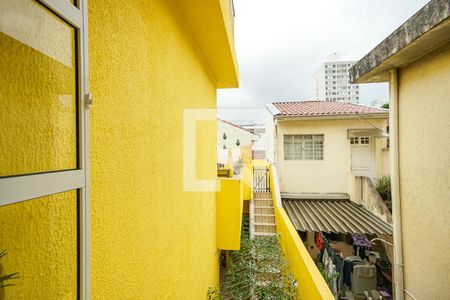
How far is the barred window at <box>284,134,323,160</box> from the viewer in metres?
11.3

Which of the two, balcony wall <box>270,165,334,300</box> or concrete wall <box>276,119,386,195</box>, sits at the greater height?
concrete wall <box>276,119,386,195</box>

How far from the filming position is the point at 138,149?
152 centimetres

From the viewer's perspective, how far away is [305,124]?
11.2m

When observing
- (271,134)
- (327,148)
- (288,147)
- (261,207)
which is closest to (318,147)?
(327,148)

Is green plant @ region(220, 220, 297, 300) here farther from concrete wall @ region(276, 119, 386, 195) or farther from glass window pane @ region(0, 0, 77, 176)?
glass window pane @ region(0, 0, 77, 176)

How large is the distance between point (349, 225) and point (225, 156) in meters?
5.12

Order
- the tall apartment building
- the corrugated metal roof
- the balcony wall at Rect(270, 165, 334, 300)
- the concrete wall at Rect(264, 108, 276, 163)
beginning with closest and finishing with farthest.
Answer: the balcony wall at Rect(270, 165, 334, 300), the corrugated metal roof, the concrete wall at Rect(264, 108, 276, 163), the tall apartment building

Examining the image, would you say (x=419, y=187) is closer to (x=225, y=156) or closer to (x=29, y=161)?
(x=29, y=161)

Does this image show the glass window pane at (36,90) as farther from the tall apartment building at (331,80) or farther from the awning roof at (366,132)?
A: the tall apartment building at (331,80)

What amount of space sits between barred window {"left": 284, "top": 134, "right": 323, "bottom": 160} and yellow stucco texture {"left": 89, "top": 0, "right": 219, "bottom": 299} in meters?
9.43

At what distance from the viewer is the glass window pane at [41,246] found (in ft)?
2.11

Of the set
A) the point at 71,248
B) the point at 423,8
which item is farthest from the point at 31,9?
the point at 423,8

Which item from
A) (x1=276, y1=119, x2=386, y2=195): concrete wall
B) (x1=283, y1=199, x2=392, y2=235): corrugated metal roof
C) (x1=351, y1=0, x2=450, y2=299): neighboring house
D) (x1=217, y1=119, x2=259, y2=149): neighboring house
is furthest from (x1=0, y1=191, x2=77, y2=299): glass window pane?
(x1=217, y1=119, x2=259, y2=149): neighboring house

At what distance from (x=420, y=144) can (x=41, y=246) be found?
5217 millimetres
